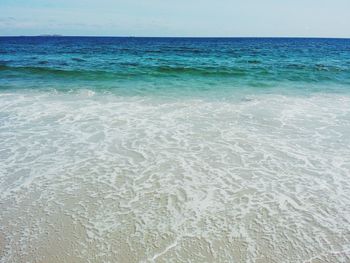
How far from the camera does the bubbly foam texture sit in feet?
12.5

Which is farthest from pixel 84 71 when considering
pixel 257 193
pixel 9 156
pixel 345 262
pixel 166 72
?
pixel 345 262

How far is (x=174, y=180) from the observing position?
5512mm

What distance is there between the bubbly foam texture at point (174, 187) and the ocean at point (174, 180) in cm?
2

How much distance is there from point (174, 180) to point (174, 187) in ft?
0.85

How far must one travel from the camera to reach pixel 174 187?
5266mm

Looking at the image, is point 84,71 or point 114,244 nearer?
point 114,244

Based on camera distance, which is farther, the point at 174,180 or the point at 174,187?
the point at 174,180

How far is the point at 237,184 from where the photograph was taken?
540cm

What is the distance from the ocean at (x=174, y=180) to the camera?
384 centimetres

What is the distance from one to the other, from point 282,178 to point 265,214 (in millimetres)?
1332

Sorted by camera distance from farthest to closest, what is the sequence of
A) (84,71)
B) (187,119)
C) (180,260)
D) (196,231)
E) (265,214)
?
(84,71) < (187,119) < (265,214) < (196,231) < (180,260)

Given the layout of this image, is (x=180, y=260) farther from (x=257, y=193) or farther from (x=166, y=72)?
(x=166, y=72)

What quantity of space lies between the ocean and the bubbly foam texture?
19 mm

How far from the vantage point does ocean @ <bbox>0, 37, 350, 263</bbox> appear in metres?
3.84
